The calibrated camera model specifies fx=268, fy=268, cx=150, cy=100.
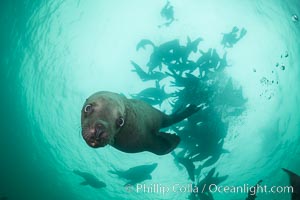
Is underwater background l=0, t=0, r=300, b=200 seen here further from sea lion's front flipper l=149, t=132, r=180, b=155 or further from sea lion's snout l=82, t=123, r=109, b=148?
sea lion's snout l=82, t=123, r=109, b=148

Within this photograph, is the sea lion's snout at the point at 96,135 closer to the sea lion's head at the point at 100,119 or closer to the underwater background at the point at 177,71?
the sea lion's head at the point at 100,119

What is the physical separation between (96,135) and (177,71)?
6423mm

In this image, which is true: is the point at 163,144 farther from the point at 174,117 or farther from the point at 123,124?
the point at 123,124

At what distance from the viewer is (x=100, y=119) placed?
2590 mm

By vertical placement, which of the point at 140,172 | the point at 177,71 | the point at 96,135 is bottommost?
the point at 96,135

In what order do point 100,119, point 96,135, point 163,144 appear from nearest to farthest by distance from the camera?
point 96,135, point 100,119, point 163,144

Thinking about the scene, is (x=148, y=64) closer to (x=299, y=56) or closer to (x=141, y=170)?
(x=141, y=170)

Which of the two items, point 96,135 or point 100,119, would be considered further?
point 100,119

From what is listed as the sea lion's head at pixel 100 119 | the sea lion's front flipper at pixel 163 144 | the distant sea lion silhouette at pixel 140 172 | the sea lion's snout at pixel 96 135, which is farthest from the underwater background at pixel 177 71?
the sea lion's snout at pixel 96 135

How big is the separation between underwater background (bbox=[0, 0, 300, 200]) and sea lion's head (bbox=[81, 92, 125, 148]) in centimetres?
584

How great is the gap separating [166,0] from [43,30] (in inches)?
261

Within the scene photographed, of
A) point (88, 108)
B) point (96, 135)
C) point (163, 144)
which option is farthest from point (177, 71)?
point (96, 135)

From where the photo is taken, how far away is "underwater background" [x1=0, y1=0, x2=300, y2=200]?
9.04m

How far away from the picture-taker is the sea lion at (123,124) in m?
2.52
